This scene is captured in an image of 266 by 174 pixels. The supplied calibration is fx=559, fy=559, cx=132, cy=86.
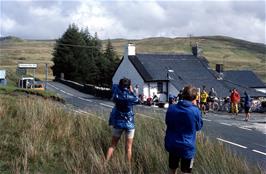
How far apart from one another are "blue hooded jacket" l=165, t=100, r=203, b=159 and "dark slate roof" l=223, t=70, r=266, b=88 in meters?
64.0

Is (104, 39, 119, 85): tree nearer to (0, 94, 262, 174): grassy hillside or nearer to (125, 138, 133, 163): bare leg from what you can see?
(0, 94, 262, 174): grassy hillside

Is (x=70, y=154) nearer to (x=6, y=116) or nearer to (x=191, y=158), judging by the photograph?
(x=191, y=158)

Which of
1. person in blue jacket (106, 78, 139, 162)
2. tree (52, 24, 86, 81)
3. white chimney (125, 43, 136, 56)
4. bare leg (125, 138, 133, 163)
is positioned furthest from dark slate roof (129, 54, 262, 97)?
bare leg (125, 138, 133, 163)

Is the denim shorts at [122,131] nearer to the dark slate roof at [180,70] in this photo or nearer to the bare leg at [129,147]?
the bare leg at [129,147]

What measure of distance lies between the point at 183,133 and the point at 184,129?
0.05m

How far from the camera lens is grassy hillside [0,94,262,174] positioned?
7.52 m

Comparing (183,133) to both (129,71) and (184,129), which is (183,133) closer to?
(184,129)

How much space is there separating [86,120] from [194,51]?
205 feet

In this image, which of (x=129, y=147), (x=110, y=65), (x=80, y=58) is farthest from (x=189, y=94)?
(x=80, y=58)

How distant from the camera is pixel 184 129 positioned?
7141mm

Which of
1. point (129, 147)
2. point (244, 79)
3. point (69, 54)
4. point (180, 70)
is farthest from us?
point (69, 54)

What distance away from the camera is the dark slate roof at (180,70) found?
2456 inches

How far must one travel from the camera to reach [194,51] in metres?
72.5

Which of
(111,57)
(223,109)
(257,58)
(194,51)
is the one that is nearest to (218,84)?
(194,51)
